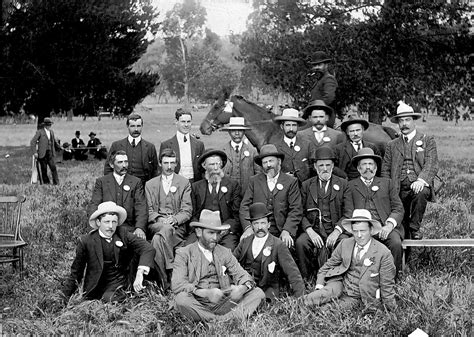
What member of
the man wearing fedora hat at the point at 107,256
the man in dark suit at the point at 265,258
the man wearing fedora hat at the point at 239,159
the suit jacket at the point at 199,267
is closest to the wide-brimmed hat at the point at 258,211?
the man in dark suit at the point at 265,258

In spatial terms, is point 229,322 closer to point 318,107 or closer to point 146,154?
point 146,154

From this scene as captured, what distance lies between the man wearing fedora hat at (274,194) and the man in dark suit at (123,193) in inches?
51.9

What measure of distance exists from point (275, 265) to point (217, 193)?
162cm

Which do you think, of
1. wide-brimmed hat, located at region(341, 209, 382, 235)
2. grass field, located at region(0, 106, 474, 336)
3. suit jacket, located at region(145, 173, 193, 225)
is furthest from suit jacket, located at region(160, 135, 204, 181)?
wide-brimmed hat, located at region(341, 209, 382, 235)

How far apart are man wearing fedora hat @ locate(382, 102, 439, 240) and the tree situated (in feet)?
71.1

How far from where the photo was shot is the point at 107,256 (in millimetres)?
7547

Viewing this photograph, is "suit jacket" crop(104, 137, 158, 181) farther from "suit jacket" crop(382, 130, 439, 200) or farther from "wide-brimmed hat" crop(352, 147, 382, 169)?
"suit jacket" crop(382, 130, 439, 200)

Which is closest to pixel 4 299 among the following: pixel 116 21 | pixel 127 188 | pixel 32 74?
pixel 127 188

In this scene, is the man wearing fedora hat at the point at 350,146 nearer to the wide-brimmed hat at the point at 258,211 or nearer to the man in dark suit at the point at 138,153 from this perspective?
the wide-brimmed hat at the point at 258,211

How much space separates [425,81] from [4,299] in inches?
666

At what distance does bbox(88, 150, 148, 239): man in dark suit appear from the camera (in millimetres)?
8508

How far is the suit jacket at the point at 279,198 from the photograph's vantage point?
8.34 meters

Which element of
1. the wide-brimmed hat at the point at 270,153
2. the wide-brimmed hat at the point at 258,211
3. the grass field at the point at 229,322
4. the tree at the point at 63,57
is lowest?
the grass field at the point at 229,322

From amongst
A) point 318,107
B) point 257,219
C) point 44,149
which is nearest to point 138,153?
point 318,107
